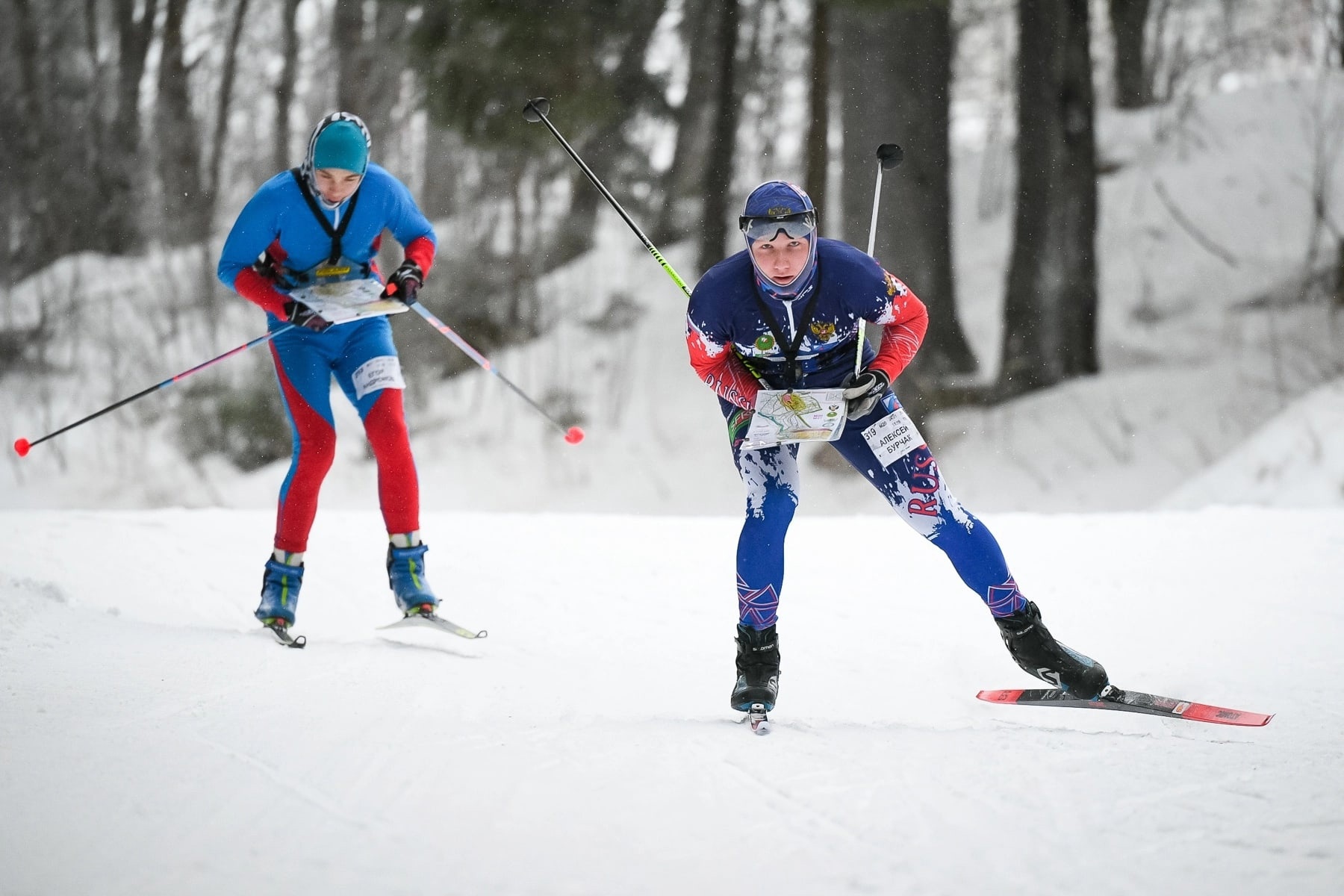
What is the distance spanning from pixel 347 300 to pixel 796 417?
6.25 feet

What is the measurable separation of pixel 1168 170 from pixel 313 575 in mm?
11265

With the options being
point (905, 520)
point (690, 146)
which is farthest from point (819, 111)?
point (905, 520)

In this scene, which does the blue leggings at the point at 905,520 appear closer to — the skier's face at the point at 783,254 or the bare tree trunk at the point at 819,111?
the skier's face at the point at 783,254

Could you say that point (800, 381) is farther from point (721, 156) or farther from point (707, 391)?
point (721, 156)

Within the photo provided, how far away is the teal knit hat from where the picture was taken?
4.27 metres

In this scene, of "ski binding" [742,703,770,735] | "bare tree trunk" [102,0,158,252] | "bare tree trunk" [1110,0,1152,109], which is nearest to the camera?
"ski binding" [742,703,770,735]

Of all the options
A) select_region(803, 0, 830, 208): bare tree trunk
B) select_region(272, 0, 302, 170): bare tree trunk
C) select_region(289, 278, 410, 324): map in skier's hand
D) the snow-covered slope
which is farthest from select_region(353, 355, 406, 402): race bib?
select_region(272, 0, 302, 170): bare tree trunk

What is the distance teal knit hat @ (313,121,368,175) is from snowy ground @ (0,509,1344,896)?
1.68 m

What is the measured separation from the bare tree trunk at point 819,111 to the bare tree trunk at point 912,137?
0.64 meters

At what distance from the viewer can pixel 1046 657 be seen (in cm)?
346

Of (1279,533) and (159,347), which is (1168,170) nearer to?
(1279,533)

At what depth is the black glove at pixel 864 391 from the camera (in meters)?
3.40

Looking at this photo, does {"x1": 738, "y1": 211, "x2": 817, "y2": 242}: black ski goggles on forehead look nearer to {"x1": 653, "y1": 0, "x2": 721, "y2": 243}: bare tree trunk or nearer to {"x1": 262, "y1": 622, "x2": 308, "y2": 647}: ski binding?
{"x1": 262, "y1": 622, "x2": 308, "y2": 647}: ski binding

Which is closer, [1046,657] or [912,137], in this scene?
[1046,657]
